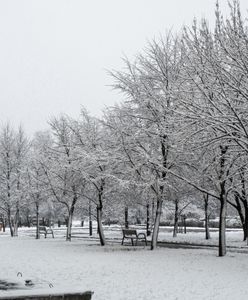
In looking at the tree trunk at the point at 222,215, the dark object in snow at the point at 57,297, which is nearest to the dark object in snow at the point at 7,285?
the dark object in snow at the point at 57,297

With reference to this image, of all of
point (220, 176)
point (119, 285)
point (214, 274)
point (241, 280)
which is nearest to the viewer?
point (119, 285)

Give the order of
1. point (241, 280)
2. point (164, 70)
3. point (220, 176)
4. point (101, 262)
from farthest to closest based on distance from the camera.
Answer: point (164, 70), point (220, 176), point (101, 262), point (241, 280)

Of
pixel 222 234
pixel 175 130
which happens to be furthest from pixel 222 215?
pixel 175 130

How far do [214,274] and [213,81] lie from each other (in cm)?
571

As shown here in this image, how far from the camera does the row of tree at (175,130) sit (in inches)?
532

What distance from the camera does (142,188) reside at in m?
20.8

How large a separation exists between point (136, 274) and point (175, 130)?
5.89m

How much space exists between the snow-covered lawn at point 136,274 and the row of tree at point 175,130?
112 inches

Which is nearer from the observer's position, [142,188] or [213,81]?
[213,81]

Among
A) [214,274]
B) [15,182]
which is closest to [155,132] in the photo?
[214,274]

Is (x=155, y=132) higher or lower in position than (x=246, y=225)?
higher

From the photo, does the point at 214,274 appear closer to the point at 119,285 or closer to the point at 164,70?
the point at 119,285

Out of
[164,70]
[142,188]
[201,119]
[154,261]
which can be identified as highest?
[164,70]

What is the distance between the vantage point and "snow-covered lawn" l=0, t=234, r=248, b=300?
1006 cm
